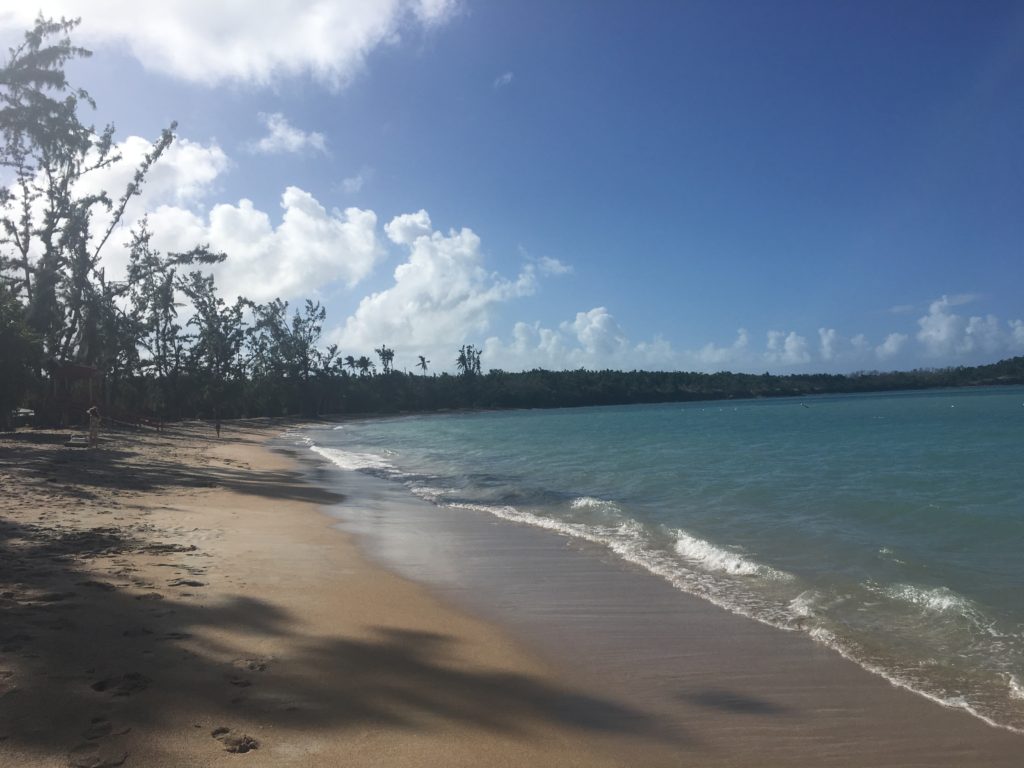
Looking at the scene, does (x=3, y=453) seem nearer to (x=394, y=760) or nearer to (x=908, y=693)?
(x=394, y=760)

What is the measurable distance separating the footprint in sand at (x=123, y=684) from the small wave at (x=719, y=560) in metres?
7.20

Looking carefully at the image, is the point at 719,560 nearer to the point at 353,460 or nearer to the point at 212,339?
the point at 353,460

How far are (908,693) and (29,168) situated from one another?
2841cm

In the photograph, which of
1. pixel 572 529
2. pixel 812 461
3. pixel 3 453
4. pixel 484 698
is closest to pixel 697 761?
pixel 484 698

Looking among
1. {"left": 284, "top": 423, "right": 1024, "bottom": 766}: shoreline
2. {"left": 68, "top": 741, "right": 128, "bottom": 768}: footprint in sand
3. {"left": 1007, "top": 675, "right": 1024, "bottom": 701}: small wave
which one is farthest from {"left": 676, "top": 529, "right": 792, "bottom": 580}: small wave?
{"left": 68, "top": 741, "right": 128, "bottom": 768}: footprint in sand

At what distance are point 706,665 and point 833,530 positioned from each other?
749 cm

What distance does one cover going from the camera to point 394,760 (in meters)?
4.29

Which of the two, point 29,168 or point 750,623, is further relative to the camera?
point 29,168

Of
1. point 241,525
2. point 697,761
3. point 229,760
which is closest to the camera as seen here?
point 229,760

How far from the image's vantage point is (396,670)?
5.89m

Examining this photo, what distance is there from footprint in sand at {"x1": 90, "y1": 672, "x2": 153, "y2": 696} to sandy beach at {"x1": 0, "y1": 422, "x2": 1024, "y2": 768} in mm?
20

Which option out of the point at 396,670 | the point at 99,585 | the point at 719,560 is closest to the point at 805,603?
Answer: the point at 719,560

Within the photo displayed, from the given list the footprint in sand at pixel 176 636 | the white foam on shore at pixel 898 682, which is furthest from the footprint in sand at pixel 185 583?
the white foam on shore at pixel 898 682

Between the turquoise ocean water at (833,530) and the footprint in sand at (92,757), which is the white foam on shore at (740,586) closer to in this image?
the turquoise ocean water at (833,530)
